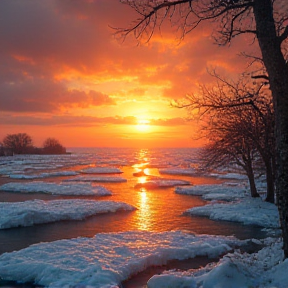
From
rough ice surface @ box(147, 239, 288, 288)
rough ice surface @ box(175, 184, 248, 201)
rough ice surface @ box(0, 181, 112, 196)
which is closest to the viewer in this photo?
rough ice surface @ box(147, 239, 288, 288)

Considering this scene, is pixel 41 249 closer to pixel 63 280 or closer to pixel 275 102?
pixel 63 280

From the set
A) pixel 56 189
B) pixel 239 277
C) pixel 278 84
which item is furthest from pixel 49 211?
pixel 278 84

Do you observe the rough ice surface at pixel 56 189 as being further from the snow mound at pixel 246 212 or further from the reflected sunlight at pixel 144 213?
the snow mound at pixel 246 212

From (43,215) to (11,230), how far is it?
190 centimetres

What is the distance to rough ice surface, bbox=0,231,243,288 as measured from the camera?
747 centimetres

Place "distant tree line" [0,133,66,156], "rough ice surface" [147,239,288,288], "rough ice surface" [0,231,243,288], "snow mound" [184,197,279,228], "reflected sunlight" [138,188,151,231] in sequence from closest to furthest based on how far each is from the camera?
"rough ice surface" [147,239,288,288] → "rough ice surface" [0,231,243,288] → "reflected sunlight" [138,188,151,231] → "snow mound" [184,197,279,228] → "distant tree line" [0,133,66,156]

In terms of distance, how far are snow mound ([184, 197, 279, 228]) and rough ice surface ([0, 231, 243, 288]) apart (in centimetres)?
353

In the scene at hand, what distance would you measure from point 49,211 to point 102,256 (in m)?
7.14

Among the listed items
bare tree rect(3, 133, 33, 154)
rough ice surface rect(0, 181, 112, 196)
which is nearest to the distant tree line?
bare tree rect(3, 133, 33, 154)

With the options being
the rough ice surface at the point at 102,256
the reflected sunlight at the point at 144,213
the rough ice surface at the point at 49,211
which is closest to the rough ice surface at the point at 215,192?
the reflected sunlight at the point at 144,213

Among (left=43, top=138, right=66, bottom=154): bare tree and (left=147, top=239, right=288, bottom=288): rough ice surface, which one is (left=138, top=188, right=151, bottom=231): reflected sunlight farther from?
(left=43, top=138, right=66, bottom=154): bare tree

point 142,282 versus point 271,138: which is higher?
point 271,138

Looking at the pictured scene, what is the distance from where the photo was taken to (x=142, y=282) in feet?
25.0

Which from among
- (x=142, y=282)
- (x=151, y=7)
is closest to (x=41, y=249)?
(x=142, y=282)
